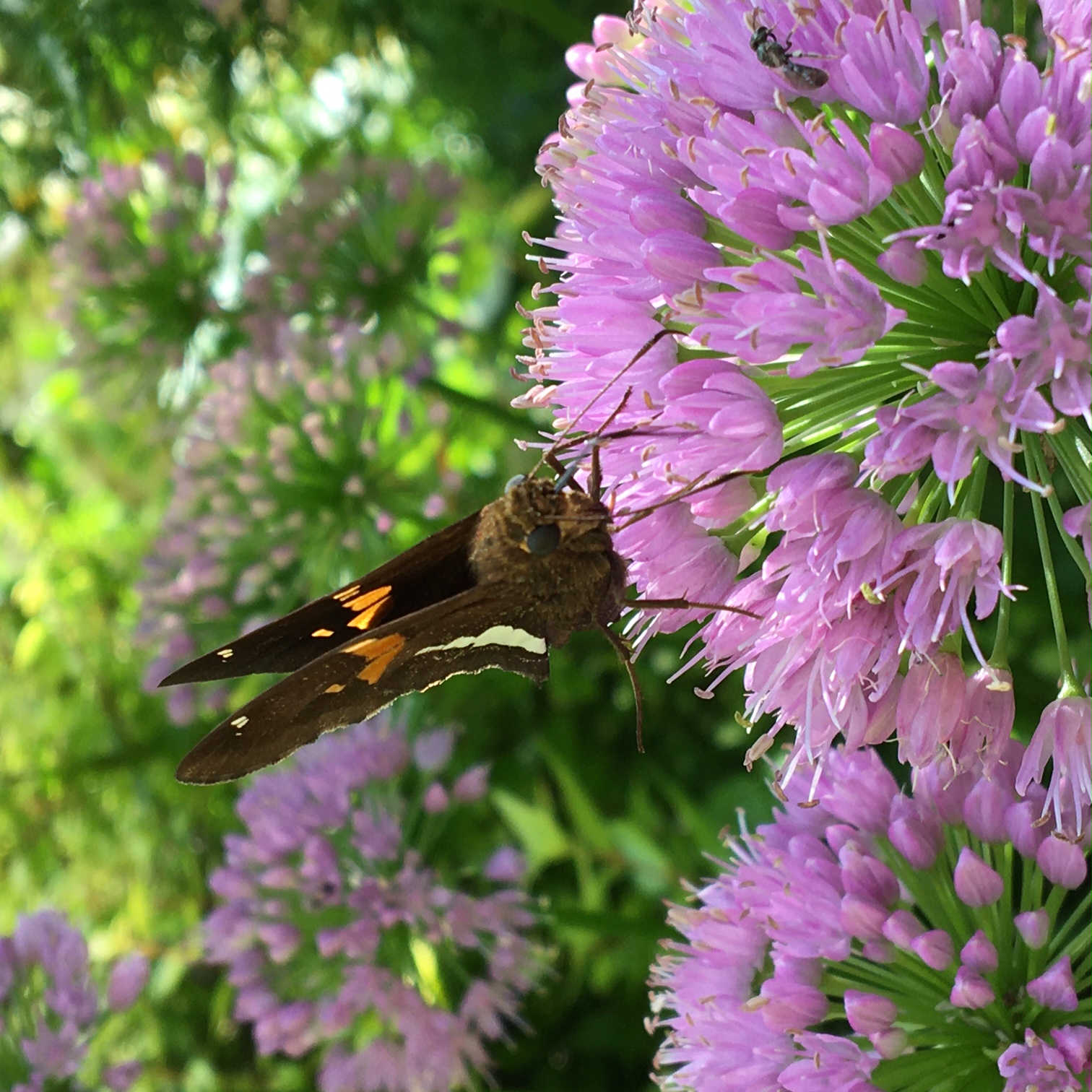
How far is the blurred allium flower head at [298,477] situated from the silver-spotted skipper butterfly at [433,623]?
3.84 ft

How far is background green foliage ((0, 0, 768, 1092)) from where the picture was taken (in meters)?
2.67

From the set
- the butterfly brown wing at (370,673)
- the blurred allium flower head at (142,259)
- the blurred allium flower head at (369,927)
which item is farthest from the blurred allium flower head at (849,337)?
the blurred allium flower head at (142,259)

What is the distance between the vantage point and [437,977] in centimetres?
237

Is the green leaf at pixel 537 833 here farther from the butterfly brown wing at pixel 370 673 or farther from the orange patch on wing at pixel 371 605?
the orange patch on wing at pixel 371 605

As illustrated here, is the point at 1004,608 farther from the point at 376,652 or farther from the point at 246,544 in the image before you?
Answer: the point at 246,544

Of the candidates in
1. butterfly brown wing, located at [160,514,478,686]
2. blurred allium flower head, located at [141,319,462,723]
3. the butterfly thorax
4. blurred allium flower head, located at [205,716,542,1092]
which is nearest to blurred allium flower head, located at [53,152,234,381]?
blurred allium flower head, located at [141,319,462,723]

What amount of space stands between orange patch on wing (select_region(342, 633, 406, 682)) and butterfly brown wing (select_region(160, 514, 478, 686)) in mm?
38

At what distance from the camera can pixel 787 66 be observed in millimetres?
1108

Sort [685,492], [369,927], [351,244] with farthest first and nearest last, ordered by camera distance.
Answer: [351,244], [369,927], [685,492]

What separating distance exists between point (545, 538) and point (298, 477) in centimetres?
151

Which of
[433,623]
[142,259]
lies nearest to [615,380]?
[433,623]

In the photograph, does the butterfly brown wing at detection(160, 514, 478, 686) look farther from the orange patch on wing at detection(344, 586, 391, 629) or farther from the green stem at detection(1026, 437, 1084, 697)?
the green stem at detection(1026, 437, 1084, 697)

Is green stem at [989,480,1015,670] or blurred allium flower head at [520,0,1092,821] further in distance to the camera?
green stem at [989,480,1015,670]

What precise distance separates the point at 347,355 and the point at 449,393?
253mm
